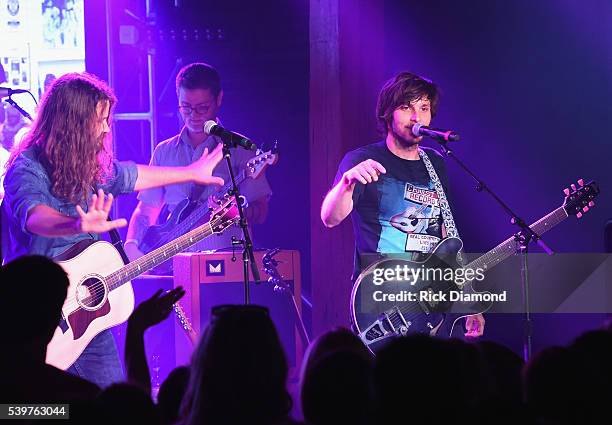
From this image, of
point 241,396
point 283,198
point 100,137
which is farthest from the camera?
point 283,198

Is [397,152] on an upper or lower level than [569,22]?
lower

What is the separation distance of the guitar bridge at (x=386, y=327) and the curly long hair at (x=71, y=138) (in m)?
1.84

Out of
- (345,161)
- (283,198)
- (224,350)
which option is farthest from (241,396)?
(283,198)

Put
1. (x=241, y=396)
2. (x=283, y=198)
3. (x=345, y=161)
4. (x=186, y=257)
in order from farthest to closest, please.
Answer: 1. (x=283, y=198)
2. (x=186, y=257)
3. (x=345, y=161)
4. (x=241, y=396)

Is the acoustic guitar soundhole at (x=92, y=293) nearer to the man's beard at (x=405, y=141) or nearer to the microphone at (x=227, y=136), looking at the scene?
the microphone at (x=227, y=136)

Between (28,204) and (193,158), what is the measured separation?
118 inches

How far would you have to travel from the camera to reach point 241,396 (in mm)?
2500

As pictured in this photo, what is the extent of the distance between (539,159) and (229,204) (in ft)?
9.37

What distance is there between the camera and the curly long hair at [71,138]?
4898 millimetres

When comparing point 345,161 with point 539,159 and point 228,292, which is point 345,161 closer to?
point 228,292

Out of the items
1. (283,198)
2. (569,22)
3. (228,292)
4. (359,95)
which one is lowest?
(228,292)

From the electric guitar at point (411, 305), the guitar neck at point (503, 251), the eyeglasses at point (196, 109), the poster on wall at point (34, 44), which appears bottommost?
the electric guitar at point (411, 305)

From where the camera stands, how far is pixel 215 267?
691cm

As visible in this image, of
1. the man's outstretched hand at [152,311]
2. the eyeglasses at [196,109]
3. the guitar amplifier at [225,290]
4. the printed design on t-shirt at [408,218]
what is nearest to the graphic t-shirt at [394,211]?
the printed design on t-shirt at [408,218]
